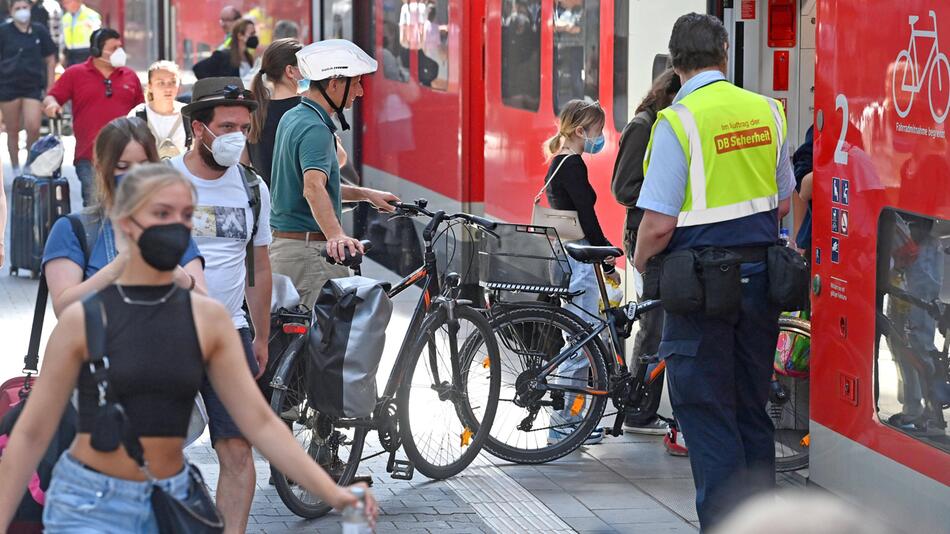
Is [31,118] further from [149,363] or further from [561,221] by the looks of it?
[149,363]

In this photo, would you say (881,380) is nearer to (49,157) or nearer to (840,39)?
(840,39)

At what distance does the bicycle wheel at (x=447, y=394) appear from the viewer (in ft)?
21.7

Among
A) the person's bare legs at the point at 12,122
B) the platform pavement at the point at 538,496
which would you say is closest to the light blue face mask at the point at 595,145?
the platform pavement at the point at 538,496

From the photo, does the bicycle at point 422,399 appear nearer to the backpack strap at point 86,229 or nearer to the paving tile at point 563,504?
the paving tile at point 563,504

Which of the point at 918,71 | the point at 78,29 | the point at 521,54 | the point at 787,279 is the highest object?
the point at 78,29

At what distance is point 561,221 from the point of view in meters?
7.69

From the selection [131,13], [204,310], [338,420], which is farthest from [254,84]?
[131,13]

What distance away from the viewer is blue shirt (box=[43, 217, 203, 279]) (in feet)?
15.0

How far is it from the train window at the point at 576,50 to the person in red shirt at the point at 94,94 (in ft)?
14.6

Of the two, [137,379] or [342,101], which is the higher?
[342,101]

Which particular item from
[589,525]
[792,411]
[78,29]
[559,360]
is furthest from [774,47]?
[78,29]

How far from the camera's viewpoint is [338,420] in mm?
6258

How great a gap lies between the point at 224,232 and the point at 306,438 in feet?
4.35

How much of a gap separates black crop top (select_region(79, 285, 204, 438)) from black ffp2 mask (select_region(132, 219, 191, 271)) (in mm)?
85
